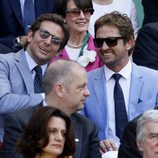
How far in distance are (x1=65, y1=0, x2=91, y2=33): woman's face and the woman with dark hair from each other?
92.5 inches

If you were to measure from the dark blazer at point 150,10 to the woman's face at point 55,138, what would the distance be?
304 centimetres

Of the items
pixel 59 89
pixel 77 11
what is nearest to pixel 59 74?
pixel 59 89

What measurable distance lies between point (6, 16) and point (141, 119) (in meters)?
2.85

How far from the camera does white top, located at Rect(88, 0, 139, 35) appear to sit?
9.04 metres

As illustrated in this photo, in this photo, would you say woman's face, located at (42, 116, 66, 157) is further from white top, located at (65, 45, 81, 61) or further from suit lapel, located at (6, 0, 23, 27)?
suit lapel, located at (6, 0, 23, 27)

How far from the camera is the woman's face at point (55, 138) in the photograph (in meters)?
6.01

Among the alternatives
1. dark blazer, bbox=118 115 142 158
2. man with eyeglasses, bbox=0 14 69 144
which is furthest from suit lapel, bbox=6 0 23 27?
dark blazer, bbox=118 115 142 158

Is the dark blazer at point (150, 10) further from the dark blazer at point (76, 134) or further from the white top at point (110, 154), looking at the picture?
the dark blazer at point (76, 134)

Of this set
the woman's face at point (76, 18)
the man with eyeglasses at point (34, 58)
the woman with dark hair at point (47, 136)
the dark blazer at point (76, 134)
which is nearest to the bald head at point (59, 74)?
the dark blazer at point (76, 134)

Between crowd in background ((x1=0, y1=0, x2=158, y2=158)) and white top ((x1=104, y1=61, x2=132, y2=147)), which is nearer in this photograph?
crowd in background ((x1=0, y1=0, x2=158, y2=158))

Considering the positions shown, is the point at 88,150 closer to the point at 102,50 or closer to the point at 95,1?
the point at 102,50

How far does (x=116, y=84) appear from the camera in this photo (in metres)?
7.59

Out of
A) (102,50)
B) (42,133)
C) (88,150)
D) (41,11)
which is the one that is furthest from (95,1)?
(42,133)

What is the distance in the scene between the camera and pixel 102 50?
7602mm
